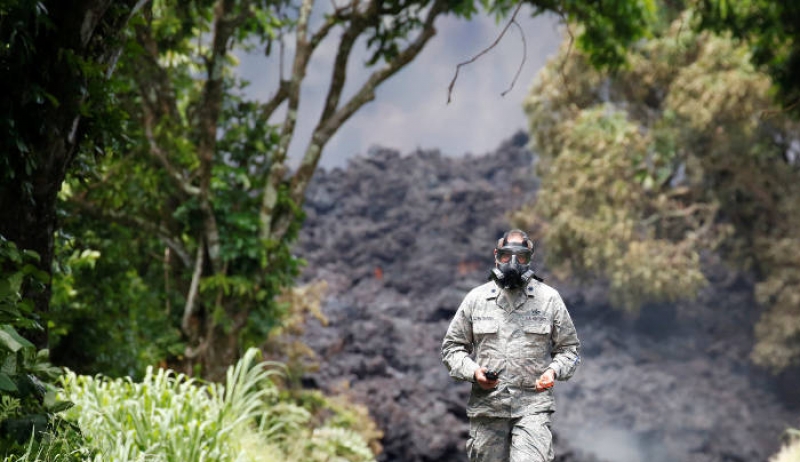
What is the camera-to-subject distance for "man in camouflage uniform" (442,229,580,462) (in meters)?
4.16

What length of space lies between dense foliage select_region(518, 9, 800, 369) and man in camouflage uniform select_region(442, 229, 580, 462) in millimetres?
13659

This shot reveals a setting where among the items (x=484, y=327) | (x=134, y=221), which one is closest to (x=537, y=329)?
(x=484, y=327)

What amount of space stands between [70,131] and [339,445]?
20.5 ft

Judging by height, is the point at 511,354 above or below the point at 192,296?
below

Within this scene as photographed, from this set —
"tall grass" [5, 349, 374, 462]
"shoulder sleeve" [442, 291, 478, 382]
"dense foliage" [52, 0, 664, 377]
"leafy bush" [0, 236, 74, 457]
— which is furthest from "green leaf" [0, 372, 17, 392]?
"dense foliage" [52, 0, 664, 377]

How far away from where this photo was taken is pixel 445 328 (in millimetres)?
23281

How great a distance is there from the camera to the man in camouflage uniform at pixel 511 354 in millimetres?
4160

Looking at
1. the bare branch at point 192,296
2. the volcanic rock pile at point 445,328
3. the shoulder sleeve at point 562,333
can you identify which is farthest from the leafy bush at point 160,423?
the volcanic rock pile at point 445,328

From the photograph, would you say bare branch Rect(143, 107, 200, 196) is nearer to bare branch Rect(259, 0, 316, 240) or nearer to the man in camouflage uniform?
bare branch Rect(259, 0, 316, 240)

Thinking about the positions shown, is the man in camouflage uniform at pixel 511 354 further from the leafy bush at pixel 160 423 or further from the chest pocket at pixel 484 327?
the leafy bush at pixel 160 423

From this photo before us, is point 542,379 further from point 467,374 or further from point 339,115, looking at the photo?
A: point 339,115

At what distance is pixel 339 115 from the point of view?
911cm

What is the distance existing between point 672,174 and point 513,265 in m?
16.5

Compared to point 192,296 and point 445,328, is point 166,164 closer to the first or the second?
point 192,296
